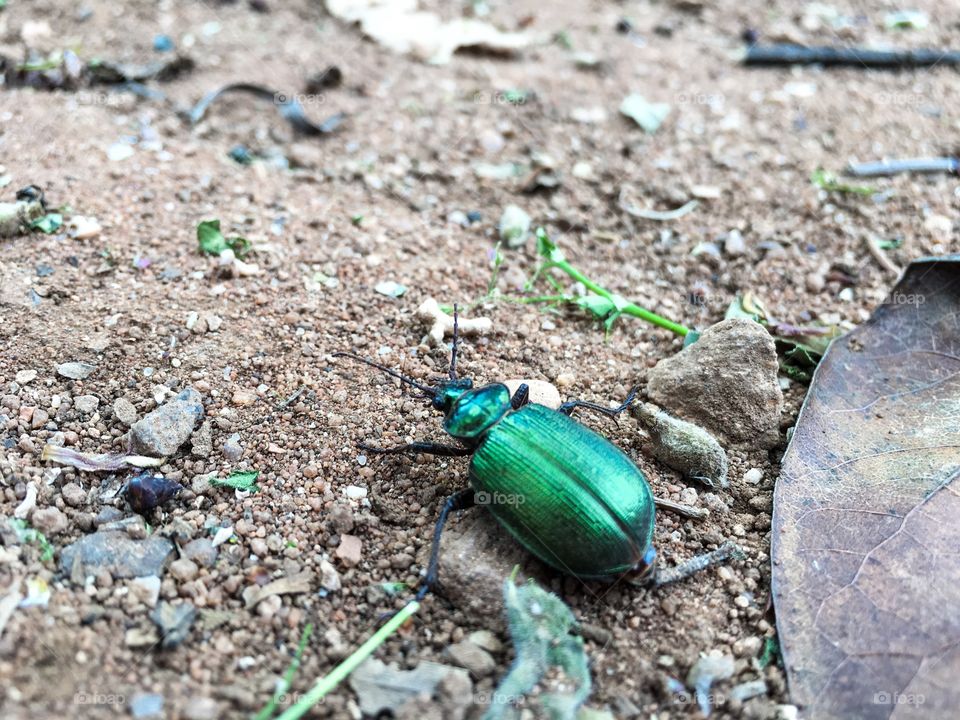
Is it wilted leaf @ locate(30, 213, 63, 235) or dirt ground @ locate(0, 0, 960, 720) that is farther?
wilted leaf @ locate(30, 213, 63, 235)

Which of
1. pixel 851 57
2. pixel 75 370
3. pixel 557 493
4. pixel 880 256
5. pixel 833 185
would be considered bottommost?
pixel 75 370

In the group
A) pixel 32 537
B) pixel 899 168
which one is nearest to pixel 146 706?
pixel 32 537

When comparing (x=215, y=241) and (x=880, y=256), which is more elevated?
(x=880, y=256)

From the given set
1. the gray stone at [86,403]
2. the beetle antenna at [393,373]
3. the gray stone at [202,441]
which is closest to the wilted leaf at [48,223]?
the gray stone at [86,403]

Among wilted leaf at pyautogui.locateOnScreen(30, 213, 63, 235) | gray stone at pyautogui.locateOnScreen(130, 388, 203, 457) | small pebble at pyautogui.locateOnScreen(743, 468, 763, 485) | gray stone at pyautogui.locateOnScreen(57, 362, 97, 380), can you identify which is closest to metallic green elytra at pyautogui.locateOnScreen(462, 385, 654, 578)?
small pebble at pyautogui.locateOnScreen(743, 468, 763, 485)

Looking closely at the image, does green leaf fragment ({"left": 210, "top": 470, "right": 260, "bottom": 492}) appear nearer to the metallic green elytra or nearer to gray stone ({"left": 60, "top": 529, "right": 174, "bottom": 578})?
gray stone ({"left": 60, "top": 529, "right": 174, "bottom": 578})

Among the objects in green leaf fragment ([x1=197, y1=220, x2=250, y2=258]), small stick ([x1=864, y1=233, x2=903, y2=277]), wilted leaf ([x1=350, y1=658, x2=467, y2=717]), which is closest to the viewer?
wilted leaf ([x1=350, y1=658, x2=467, y2=717])

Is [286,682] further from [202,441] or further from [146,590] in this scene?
[202,441]
